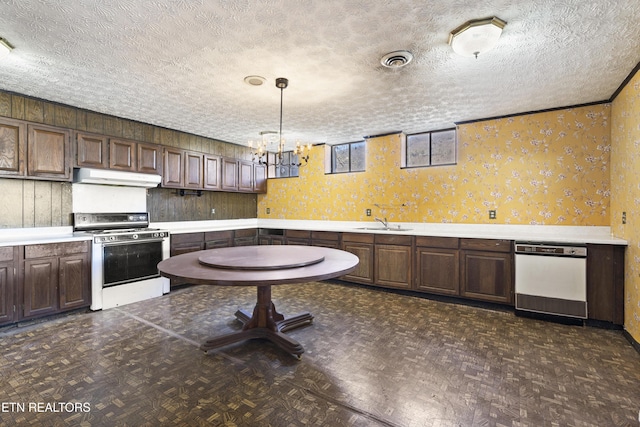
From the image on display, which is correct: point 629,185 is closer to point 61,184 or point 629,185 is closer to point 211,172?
point 211,172

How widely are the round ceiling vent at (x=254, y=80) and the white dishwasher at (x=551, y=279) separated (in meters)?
3.12

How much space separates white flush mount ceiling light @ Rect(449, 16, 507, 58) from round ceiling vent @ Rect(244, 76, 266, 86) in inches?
63.6

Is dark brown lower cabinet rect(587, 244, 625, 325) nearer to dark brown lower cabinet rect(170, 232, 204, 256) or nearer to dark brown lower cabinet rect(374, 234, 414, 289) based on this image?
dark brown lower cabinet rect(374, 234, 414, 289)

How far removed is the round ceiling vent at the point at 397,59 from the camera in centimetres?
239

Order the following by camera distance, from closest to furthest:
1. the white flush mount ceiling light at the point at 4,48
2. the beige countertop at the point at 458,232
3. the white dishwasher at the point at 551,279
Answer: the white flush mount ceiling light at the point at 4,48 → the white dishwasher at the point at 551,279 → the beige countertop at the point at 458,232

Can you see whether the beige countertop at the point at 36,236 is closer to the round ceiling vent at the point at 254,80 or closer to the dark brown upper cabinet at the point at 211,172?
the dark brown upper cabinet at the point at 211,172

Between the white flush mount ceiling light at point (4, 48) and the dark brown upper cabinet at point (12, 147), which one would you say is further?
the dark brown upper cabinet at point (12, 147)

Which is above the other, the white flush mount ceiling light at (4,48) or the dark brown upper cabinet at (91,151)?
the white flush mount ceiling light at (4,48)

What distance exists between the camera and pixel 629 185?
279 centimetres

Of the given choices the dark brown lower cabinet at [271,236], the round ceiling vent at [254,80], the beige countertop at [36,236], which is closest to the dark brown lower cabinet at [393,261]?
the dark brown lower cabinet at [271,236]

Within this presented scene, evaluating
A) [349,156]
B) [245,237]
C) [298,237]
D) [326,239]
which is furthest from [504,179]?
[245,237]

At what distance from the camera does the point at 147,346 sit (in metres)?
2.61

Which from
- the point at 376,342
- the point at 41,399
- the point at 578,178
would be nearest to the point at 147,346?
the point at 41,399

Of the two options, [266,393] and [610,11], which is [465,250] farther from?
[266,393]
